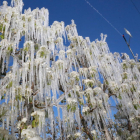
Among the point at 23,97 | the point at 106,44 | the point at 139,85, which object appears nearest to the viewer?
the point at 23,97

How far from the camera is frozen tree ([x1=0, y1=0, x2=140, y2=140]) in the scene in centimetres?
377

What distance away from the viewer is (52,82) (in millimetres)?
4184

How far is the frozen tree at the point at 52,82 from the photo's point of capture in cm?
377

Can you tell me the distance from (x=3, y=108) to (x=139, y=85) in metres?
5.99

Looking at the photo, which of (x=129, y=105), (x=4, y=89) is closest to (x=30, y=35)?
(x=4, y=89)

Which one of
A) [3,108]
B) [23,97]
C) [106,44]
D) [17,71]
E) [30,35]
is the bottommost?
[3,108]

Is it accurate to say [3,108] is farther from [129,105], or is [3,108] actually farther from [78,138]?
[129,105]

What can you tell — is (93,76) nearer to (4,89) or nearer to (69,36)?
(69,36)

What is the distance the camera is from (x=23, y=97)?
3.80 metres

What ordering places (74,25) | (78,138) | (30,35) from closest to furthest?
(30,35), (78,138), (74,25)

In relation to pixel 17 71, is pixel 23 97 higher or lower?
lower

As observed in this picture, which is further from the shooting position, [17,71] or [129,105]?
[129,105]

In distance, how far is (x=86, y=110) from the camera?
5602 mm

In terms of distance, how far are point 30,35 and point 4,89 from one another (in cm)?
251
